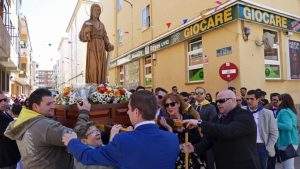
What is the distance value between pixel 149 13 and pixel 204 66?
7.27 metres

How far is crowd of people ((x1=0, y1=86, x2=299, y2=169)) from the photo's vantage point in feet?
9.65

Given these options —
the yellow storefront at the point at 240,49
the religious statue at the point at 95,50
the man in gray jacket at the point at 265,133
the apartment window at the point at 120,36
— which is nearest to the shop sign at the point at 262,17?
the yellow storefront at the point at 240,49

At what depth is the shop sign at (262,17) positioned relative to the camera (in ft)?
40.3

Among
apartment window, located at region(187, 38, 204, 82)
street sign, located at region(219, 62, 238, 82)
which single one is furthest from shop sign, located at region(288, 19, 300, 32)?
street sign, located at region(219, 62, 238, 82)

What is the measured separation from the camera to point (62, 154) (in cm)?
374

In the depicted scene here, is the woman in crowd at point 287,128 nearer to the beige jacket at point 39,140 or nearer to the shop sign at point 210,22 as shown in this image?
the beige jacket at point 39,140

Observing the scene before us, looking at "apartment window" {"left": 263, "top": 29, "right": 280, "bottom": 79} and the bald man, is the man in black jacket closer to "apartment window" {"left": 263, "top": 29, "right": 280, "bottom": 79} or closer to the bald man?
the bald man

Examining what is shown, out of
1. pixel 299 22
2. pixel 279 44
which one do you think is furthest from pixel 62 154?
pixel 299 22

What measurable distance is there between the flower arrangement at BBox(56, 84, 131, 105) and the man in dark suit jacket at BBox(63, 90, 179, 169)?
268cm

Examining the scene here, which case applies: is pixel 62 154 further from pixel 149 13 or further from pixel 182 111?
pixel 149 13

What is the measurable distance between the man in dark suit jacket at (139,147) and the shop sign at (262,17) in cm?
981

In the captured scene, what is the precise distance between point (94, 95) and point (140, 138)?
2.96 metres

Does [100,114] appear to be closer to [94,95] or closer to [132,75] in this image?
[94,95]

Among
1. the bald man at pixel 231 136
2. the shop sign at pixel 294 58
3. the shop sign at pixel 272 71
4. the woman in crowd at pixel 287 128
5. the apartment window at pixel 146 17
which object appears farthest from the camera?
the apartment window at pixel 146 17
